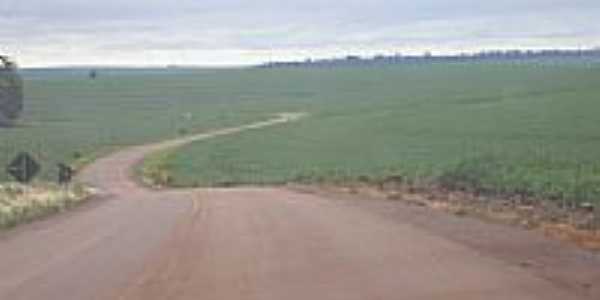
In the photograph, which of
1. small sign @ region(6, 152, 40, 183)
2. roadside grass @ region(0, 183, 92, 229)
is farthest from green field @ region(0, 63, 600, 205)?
small sign @ region(6, 152, 40, 183)

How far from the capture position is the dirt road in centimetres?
1315

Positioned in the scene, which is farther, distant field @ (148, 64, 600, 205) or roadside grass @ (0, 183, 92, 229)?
distant field @ (148, 64, 600, 205)

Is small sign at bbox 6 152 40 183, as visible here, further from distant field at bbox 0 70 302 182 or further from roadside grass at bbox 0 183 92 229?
distant field at bbox 0 70 302 182

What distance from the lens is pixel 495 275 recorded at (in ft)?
45.2

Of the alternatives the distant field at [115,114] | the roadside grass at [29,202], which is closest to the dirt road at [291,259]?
the roadside grass at [29,202]

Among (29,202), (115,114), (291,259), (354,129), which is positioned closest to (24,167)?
(29,202)

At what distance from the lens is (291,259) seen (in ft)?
54.0

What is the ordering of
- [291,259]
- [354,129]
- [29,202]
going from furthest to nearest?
[354,129] → [29,202] → [291,259]

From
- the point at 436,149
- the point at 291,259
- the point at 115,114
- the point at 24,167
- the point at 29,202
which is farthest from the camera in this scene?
the point at 115,114

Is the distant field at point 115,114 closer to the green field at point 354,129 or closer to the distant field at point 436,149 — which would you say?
the green field at point 354,129

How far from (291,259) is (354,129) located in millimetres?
70506

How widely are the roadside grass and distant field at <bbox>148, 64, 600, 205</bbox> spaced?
10546 mm

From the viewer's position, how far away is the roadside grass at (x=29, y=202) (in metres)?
27.5

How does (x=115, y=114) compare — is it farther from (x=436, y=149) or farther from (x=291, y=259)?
(x=291, y=259)
